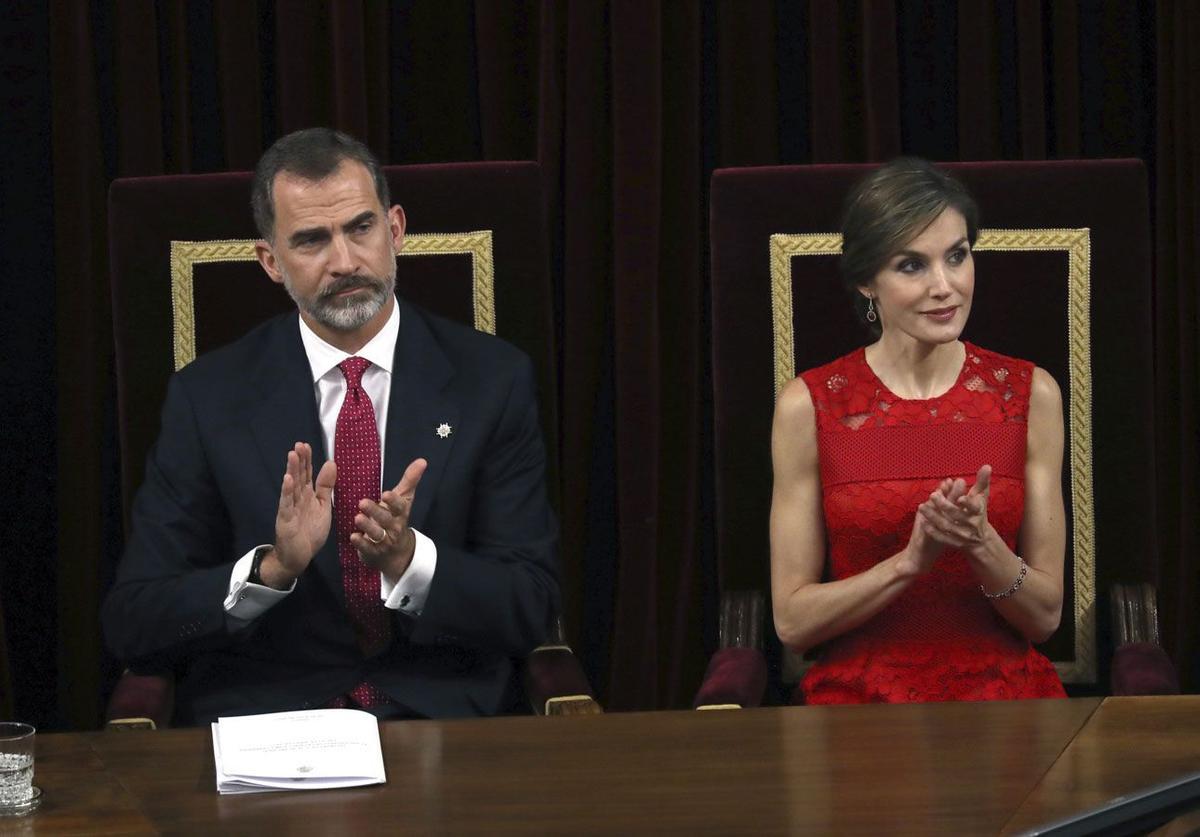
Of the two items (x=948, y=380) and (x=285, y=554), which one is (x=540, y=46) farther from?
(x=285, y=554)

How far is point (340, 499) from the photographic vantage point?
243 cm

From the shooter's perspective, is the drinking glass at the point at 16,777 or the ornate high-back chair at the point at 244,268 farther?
the ornate high-back chair at the point at 244,268

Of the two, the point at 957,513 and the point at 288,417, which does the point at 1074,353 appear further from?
the point at 288,417

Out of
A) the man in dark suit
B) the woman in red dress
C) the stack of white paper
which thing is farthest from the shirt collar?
the stack of white paper

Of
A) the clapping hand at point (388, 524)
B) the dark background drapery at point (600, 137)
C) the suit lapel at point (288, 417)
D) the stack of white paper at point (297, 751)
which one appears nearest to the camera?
the stack of white paper at point (297, 751)

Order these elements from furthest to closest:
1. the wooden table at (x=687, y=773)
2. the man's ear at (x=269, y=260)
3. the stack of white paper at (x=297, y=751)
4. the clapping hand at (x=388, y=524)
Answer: the man's ear at (x=269, y=260) → the clapping hand at (x=388, y=524) → the stack of white paper at (x=297, y=751) → the wooden table at (x=687, y=773)

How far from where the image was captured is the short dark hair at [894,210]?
246cm

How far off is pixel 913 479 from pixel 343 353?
0.84 meters

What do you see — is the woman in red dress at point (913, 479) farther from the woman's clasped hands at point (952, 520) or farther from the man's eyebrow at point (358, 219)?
the man's eyebrow at point (358, 219)

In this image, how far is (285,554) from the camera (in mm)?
2246

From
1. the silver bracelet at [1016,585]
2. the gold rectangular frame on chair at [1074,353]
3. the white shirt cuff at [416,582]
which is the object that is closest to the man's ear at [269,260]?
the white shirt cuff at [416,582]

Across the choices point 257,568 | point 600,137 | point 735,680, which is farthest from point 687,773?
point 600,137

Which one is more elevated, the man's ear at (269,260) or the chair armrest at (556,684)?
the man's ear at (269,260)

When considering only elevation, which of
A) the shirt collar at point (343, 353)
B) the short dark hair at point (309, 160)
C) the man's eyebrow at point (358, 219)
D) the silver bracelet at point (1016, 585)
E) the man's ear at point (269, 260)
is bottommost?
the silver bracelet at point (1016, 585)
